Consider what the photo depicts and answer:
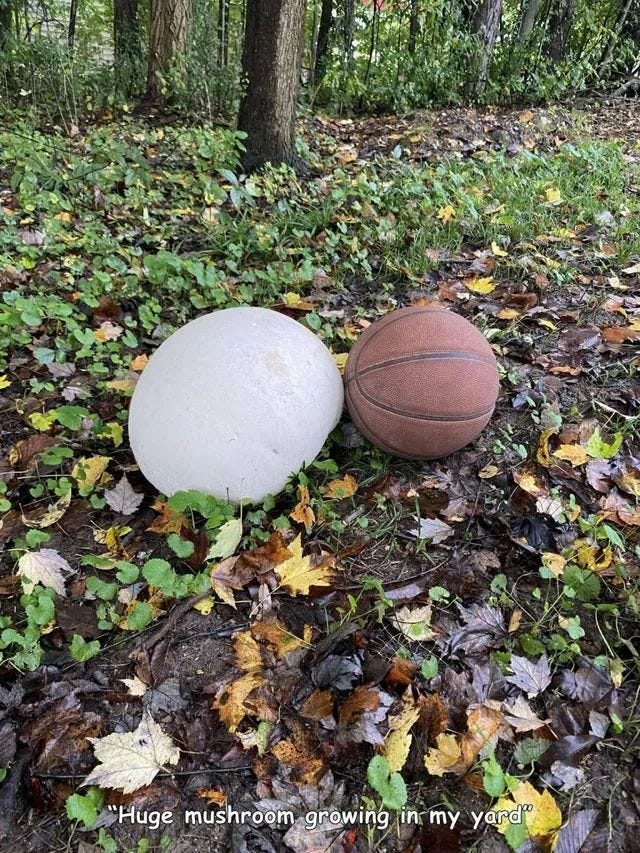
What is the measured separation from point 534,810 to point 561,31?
1100 centimetres

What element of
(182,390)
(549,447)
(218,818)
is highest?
(182,390)

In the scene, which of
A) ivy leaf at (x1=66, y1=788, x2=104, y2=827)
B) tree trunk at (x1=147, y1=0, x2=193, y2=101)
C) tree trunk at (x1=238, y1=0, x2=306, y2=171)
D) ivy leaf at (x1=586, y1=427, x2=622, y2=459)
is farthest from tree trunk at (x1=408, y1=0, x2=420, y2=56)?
ivy leaf at (x1=66, y1=788, x2=104, y2=827)

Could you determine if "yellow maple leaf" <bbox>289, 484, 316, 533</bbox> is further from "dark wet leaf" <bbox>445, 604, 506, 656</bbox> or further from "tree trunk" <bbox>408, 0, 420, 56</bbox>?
"tree trunk" <bbox>408, 0, 420, 56</bbox>

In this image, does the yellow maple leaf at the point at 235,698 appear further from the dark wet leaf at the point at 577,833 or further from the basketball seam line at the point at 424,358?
the basketball seam line at the point at 424,358

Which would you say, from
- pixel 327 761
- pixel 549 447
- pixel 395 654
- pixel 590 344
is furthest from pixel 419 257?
pixel 327 761

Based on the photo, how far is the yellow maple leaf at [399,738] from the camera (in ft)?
6.05

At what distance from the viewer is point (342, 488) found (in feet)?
9.04

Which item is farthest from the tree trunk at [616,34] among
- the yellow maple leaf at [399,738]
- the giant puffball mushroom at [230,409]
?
the yellow maple leaf at [399,738]

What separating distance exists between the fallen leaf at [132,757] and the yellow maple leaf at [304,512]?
38.2 inches

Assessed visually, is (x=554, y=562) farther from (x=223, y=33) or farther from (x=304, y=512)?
(x=223, y=33)

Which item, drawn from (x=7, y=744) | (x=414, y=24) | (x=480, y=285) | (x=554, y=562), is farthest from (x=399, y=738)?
(x=414, y=24)

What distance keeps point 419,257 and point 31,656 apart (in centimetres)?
351

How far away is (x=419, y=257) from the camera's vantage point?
14.3 ft

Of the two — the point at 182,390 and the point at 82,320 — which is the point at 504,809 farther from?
the point at 82,320
